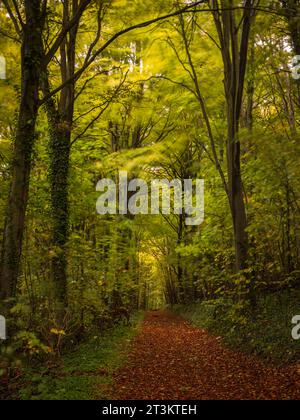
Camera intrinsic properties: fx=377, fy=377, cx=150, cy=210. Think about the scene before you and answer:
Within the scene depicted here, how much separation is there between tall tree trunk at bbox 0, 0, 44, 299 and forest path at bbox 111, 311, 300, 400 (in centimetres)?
313

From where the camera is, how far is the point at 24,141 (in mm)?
7320

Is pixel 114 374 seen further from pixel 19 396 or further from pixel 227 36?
pixel 227 36

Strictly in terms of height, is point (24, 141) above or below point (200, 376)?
above

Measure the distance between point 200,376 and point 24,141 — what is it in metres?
5.89

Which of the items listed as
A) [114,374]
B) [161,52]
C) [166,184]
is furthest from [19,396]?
[166,184]

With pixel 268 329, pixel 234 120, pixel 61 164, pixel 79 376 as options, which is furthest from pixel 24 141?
pixel 268 329

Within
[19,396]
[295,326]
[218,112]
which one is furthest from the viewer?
[218,112]

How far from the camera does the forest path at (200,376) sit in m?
6.34

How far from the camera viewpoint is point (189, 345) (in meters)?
11.7

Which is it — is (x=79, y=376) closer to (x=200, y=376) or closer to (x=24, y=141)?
(x=200, y=376)

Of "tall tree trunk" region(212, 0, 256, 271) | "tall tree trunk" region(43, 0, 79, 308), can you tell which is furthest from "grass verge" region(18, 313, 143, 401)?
"tall tree trunk" region(212, 0, 256, 271)

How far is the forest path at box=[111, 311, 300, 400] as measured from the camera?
6.34 m

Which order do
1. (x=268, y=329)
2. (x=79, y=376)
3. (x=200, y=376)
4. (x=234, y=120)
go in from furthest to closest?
(x=234, y=120), (x=268, y=329), (x=200, y=376), (x=79, y=376)
